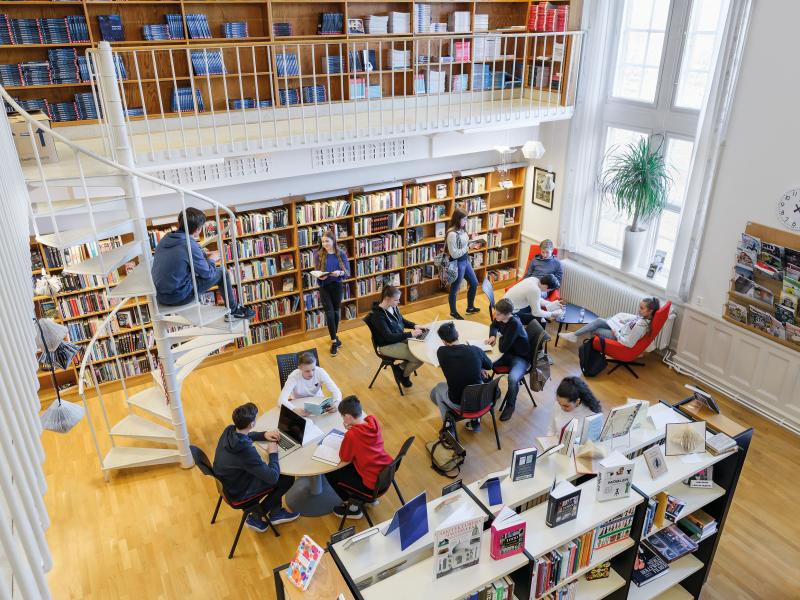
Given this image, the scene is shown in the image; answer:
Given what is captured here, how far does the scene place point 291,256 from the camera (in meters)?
7.95

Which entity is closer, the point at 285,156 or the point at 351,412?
the point at 351,412

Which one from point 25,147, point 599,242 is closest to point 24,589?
point 25,147

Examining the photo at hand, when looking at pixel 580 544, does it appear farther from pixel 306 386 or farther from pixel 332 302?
pixel 332 302

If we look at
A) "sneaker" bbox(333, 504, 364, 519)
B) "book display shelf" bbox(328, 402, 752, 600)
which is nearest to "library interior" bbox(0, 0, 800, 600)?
"book display shelf" bbox(328, 402, 752, 600)

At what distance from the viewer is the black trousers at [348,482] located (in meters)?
4.80

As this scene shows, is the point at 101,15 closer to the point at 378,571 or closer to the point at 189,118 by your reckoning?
the point at 189,118

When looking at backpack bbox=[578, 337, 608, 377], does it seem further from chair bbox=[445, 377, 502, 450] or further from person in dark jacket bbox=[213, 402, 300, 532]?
person in dark jacket bbox=[213, 402, 300, 532]

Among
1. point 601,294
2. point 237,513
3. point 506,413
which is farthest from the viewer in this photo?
point 601,294

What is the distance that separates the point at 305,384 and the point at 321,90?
157 inches

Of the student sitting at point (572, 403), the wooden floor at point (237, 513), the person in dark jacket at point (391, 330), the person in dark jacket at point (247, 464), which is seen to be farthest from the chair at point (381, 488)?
the person in dark jacket at point (391, 330)

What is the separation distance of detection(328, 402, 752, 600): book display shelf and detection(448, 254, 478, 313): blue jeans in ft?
13.8

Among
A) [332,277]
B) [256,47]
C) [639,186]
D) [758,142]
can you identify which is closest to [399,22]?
[256,47]

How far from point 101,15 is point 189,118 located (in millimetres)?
1292

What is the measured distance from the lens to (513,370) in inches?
248
